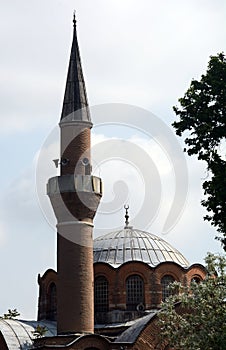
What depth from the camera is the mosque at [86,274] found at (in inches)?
1347

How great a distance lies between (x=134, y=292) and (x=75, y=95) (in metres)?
9.43

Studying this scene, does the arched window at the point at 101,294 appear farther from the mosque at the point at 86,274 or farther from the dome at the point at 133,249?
the dome at the point at 133,249

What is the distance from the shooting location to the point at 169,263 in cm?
3994

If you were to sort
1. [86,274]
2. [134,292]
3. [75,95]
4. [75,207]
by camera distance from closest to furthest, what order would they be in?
[86,274]
[75,207]
[75,95]
[134,292]

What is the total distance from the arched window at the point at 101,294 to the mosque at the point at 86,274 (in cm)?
5

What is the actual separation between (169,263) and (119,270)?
2.44 m

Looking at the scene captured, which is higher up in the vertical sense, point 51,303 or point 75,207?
point 75,207

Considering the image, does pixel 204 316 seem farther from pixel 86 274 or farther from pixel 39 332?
pixel 39 332

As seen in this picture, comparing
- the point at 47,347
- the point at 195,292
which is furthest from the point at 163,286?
the point at 195,292

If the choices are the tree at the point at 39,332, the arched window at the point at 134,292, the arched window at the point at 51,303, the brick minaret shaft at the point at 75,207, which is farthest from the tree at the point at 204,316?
the arched window at the point at 51,303

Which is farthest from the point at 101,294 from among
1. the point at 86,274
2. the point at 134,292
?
the point at 86,274

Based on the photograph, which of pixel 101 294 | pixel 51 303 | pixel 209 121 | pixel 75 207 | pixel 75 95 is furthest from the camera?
pixel 51 303

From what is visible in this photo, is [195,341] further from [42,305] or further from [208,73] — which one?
[42,305]

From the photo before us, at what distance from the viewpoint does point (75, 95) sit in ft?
123
